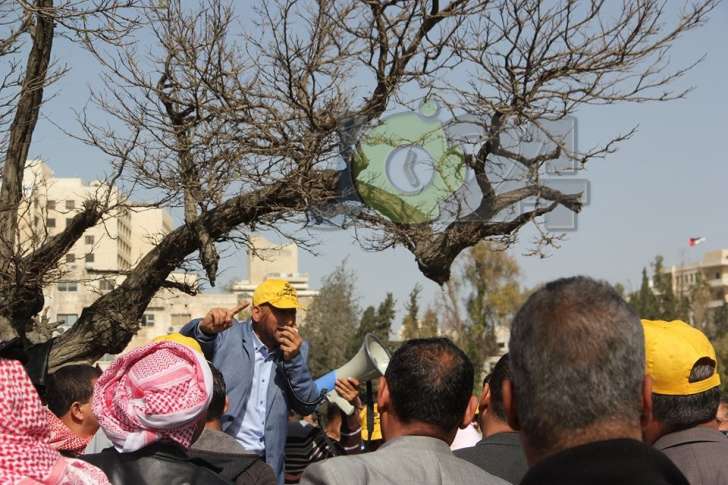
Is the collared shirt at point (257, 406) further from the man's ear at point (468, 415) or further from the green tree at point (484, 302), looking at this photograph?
the green tree at point (484, 302)

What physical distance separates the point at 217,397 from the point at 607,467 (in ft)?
9.54

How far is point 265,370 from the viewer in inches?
246

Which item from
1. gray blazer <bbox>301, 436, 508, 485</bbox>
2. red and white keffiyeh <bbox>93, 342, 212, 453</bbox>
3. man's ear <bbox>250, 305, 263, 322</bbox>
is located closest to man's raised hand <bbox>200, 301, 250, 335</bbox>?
man's ear <bbox>250, 305, 263, 322</bbox>

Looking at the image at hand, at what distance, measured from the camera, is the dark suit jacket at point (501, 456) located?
4195mm

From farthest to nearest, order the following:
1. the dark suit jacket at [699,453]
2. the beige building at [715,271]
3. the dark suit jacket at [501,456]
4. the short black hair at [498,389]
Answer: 1. the beige building at [715,271]
2. the short black hair at [498,389]
3. the dark suit jacket at [501,456]
4. the dark suit jacket at [699,453]

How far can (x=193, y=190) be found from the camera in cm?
1077

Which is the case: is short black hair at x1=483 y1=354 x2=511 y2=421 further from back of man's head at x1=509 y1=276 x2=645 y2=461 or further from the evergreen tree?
the evergreen tree

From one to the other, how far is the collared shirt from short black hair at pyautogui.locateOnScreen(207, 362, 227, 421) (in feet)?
4.94

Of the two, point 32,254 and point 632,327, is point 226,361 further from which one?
point 32,254

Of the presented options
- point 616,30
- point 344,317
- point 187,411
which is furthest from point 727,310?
point 187,411

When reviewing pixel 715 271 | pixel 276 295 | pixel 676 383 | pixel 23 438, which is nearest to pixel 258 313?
pixel 276 295

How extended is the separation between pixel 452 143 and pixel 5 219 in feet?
13.7

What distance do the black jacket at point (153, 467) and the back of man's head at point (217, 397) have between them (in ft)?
2.85

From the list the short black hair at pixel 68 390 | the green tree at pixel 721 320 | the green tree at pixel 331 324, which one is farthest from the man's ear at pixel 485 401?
the green tree at pixel 721 320
